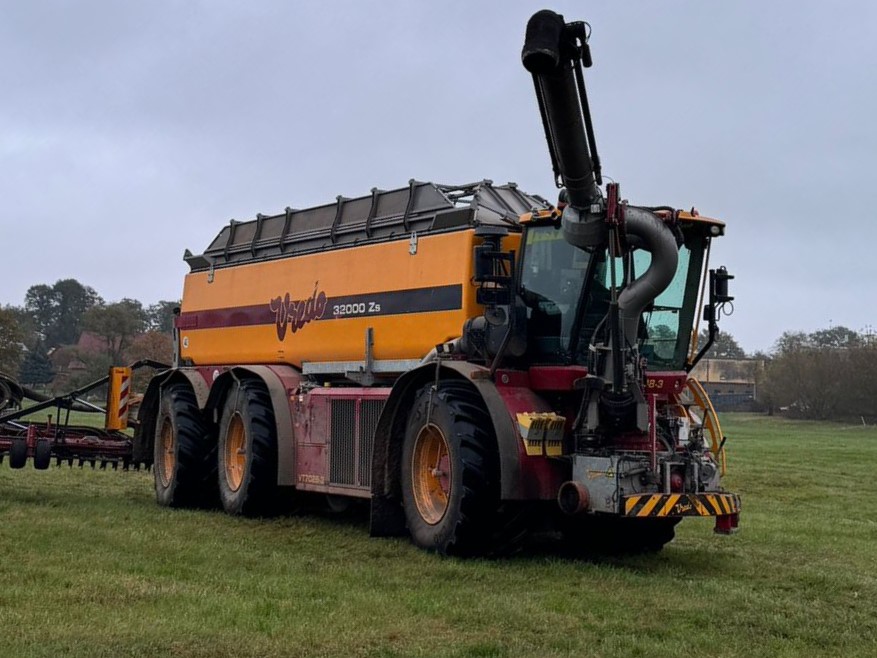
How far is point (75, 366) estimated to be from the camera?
8669cm

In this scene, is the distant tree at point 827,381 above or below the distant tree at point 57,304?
below

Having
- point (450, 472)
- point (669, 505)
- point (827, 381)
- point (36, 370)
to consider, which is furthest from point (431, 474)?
point (36, 370)

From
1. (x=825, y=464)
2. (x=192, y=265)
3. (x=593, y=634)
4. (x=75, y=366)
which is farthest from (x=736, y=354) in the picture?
(x=593, y=634)

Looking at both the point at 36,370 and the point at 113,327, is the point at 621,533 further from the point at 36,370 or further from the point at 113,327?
the point at 36,370

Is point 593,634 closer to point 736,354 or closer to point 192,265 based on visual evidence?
point 192,265

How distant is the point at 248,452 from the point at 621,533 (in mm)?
4747

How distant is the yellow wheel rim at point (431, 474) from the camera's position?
10.9 m

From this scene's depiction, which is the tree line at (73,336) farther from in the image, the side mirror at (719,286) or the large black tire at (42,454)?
the side mirror at (719,286)

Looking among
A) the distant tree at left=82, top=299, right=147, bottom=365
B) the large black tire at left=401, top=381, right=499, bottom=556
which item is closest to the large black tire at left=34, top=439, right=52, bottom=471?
the large black tire at left=401, top=381, right=499, bottom=556

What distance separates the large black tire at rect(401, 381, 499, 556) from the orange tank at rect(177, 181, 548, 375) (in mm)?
862

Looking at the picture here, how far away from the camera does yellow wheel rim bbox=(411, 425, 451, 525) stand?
10898 mm

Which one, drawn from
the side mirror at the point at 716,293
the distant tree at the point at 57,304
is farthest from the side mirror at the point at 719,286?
the distant tree at the point at 57,304

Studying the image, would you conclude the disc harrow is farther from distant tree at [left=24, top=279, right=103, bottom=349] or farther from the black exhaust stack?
distant tree at [left=24, top=279, right=103, bottom=349]

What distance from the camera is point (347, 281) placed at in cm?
1318
